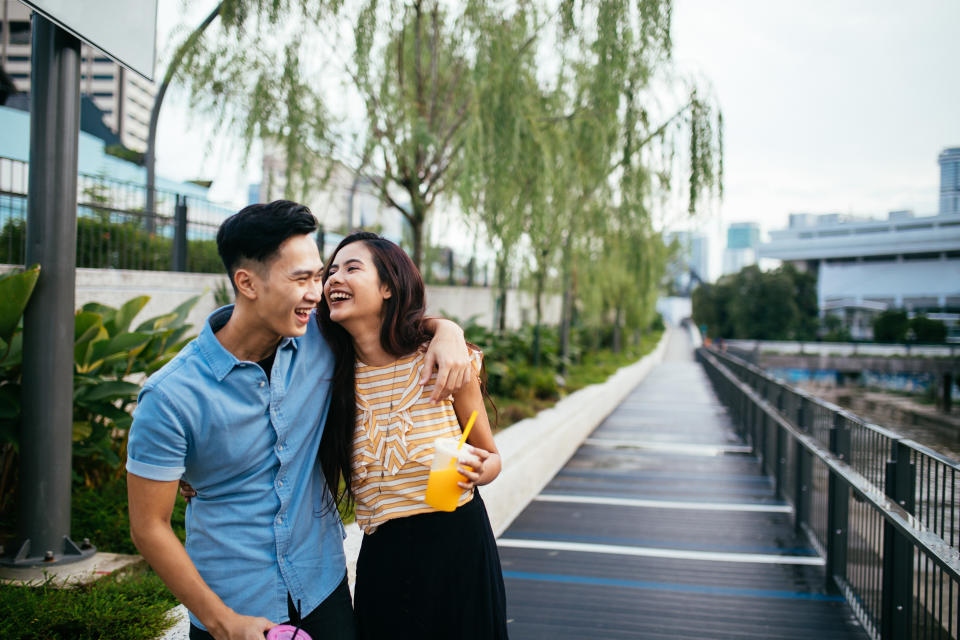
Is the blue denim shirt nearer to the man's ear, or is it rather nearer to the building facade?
the man's ear

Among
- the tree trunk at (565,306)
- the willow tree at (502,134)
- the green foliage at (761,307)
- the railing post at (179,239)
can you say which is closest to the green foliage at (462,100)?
the willow tree at (502,134)

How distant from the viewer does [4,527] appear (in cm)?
369

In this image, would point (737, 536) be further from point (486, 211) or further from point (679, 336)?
point (679, 336)

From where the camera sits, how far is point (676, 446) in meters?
9.59

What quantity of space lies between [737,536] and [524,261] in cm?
628

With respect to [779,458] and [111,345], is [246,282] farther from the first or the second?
[779,458]

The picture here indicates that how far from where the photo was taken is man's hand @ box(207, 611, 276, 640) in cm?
145

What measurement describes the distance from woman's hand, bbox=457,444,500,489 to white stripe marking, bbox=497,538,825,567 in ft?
11.4

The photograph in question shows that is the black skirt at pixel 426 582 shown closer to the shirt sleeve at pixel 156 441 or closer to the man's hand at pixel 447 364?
the man's hand at pixel 447 364

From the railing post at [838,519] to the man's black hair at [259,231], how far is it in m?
3.71

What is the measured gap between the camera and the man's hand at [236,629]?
1.45 m

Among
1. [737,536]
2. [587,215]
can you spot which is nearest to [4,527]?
[737,536]

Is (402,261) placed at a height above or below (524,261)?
below

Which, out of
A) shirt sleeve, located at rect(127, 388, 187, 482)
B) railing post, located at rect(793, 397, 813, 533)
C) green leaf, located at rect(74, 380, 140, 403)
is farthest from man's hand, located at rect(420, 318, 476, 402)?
railing post, located at rect(793, 397, 813, 533)
